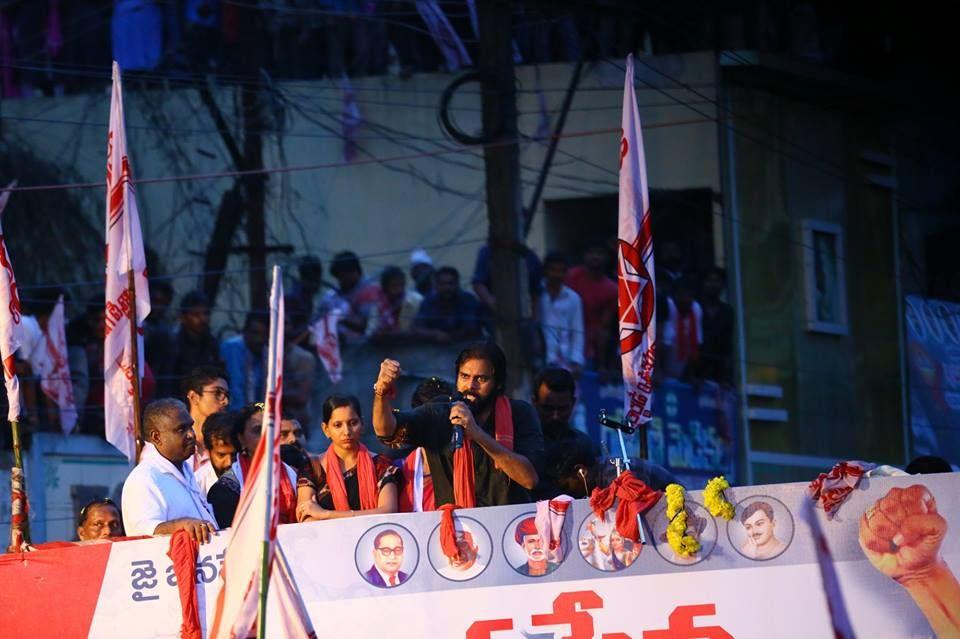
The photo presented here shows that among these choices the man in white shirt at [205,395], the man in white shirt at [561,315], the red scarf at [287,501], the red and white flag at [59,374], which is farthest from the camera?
the man in white shirt at [561,315]

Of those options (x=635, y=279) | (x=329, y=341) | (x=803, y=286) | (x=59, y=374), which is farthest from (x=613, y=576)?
(x=803, y=286)

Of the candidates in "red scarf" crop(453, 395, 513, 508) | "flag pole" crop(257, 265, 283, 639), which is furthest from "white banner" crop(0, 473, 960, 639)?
"flag pole" crop(257, 265, 283, 639)

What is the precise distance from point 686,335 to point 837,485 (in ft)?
36.8

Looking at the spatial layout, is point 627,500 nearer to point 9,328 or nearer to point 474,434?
point 474,434

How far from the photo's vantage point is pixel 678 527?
308 inches

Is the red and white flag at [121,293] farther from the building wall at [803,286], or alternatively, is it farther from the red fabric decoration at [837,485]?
the building wall at [803,286]

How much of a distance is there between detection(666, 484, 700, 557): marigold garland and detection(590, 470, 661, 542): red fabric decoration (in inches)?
2.6

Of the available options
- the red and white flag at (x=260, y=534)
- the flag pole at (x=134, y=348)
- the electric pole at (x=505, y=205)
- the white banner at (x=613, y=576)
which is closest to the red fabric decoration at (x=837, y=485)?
the white banner at (x=613, y=576)

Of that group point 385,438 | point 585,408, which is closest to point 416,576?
point 385,438

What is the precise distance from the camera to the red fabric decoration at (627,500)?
7.87 meters

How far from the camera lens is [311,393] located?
58.9 feet

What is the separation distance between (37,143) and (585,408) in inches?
283

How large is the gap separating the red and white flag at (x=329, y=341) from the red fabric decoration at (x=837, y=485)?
10.7 metres

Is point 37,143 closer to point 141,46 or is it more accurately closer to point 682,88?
point 141,46
